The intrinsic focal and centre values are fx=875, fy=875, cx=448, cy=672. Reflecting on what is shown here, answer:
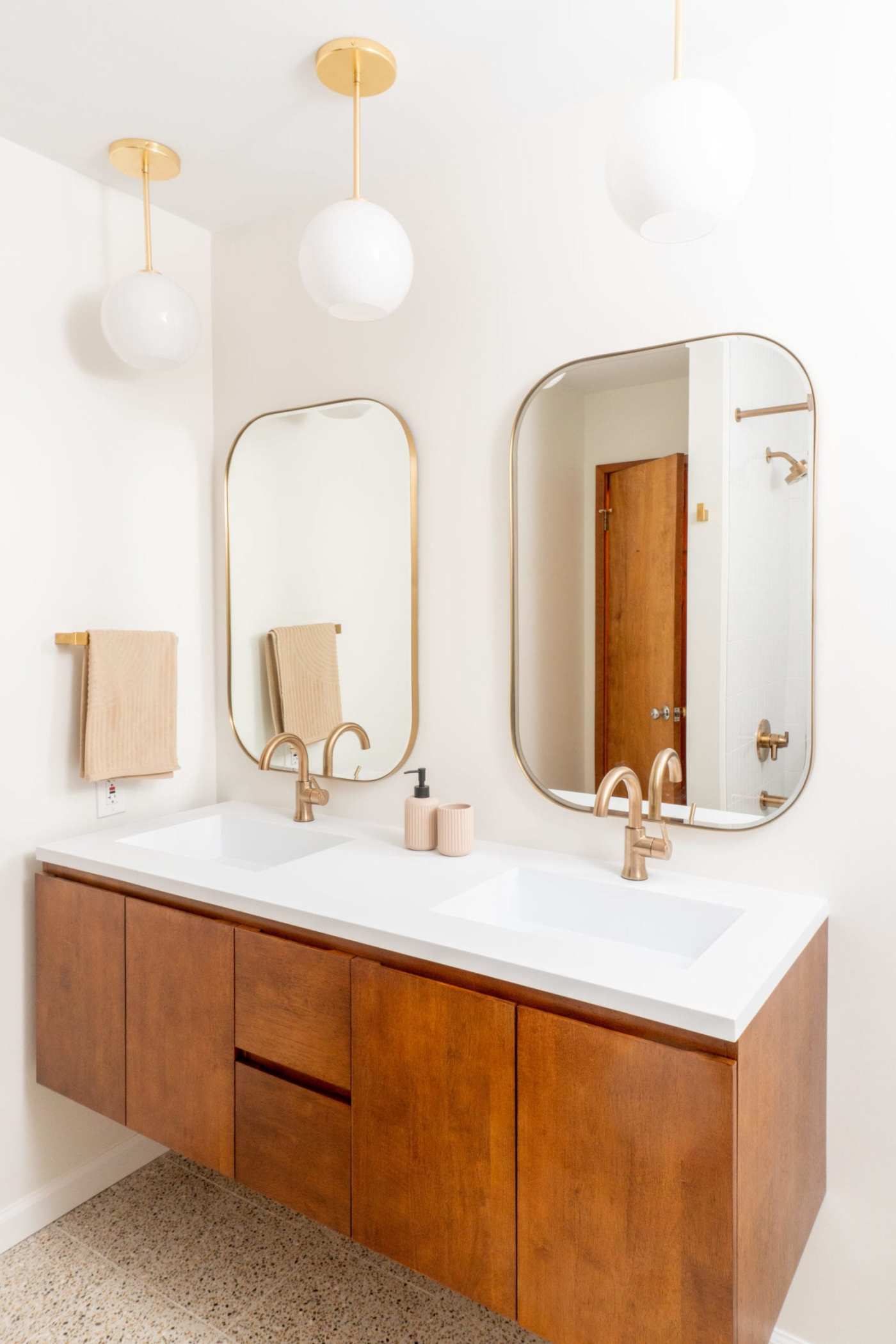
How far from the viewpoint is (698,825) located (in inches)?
62.9

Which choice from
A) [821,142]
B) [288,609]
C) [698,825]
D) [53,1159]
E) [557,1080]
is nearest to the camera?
[557,1080]

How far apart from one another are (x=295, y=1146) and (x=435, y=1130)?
31 centimetres

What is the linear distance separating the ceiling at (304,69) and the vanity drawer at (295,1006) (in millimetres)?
1536

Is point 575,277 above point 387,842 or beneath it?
above

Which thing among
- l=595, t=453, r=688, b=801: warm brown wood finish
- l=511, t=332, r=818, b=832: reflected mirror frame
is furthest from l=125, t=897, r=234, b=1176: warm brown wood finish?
l=595, t=453, r=688, b=801: warm brown wood finish

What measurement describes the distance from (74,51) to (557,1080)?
1.86 metres

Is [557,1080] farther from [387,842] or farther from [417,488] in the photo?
[417,488]

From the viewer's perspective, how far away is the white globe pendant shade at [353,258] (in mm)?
1472

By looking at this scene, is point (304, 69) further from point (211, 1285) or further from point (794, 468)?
point (211, 1285)

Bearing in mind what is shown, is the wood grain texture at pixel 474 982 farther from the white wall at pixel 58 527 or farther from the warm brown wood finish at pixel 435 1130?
the white wall at pixel 58 527

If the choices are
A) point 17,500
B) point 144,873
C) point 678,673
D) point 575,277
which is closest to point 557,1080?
point 678,673

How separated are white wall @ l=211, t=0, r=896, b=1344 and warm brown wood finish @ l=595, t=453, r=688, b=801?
19 cm

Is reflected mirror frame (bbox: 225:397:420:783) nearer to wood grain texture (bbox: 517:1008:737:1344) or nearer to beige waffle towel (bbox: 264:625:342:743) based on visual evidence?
beige waffle towel (bbox: 264:625:342:743)

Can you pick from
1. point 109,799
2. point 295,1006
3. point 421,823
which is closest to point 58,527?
point 109,799
